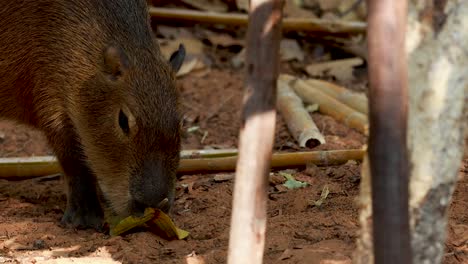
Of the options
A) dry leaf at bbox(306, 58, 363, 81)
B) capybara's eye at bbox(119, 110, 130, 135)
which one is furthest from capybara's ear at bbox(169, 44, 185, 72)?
dry leaf at bbox(306, 58, 363, 81)

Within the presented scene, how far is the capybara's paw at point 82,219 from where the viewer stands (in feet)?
16.4

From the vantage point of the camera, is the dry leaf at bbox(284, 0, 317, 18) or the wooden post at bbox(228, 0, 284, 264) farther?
the dry leaf at bbox(284, 0, 317, 18)

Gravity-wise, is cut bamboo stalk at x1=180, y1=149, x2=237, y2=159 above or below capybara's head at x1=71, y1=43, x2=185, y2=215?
below

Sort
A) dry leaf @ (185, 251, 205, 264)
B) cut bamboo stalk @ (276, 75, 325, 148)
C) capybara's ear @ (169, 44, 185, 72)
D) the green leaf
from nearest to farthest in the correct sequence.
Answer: dry leaf @ (185, 251, 205, 264), the green leaf, capybara's ear @ (169, 44, 185, 72), cut bamboo stalk @ (276, 75, 325, 148)

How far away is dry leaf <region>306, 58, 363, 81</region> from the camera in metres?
8.32

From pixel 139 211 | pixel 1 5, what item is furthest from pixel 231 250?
pixel 1 5

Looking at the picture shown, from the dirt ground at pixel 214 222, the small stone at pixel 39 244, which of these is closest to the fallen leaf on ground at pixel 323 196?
the dirt ground at pixel 214 222

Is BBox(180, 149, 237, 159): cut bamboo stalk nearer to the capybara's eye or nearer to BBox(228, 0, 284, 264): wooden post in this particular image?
the capybara's eye

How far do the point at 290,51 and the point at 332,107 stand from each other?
6.44ft

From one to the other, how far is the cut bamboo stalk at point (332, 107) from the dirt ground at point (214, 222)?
0.26 ft

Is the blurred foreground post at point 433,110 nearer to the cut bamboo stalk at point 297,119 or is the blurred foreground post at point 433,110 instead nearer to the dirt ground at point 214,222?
the dirt ground at point 214,222

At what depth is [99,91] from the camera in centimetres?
495

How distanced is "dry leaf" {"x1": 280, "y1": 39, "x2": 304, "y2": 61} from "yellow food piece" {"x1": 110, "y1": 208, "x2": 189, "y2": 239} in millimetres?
4364

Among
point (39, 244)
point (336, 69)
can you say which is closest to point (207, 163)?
point (39, 244)
